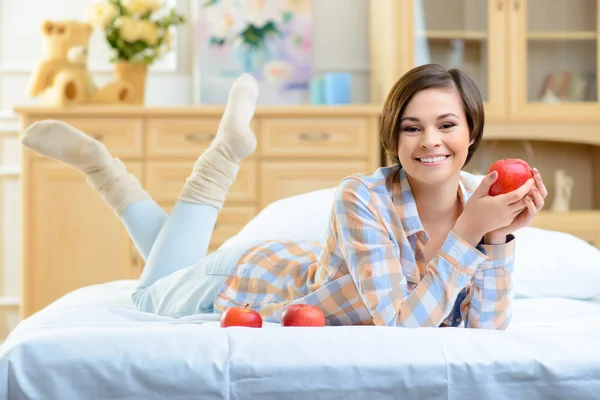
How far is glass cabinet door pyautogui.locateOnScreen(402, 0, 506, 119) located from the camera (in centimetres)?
356

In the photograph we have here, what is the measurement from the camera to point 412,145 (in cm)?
148

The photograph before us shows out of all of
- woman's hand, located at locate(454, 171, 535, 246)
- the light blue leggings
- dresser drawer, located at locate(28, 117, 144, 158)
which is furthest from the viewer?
dresser drawer, located at locate(28, 117, 144, 158)

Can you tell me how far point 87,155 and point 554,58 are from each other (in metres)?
2.13

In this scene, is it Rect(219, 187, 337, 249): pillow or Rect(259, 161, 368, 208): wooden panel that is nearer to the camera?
Rect(219, 187, 337, 249): pillow

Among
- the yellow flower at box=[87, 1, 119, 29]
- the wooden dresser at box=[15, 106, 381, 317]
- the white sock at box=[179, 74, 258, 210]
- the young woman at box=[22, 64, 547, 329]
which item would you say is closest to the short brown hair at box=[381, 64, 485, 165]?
the young woman at box=[22, 64, 547, 329]

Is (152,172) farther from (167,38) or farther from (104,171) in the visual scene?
(104,171)

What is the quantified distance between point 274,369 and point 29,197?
253cm

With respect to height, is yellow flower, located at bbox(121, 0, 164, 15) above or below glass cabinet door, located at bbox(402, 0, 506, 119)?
above

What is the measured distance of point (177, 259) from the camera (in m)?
2.13

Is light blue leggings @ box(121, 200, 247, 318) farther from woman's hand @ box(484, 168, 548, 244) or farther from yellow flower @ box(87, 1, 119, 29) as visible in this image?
yellow flower @ box(87, 1, 119, 29)

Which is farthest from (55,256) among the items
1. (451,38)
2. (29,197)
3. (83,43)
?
(451,38)

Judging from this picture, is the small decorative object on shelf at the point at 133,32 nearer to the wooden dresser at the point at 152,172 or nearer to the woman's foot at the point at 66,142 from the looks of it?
the wooden dresser at the point at 152,172

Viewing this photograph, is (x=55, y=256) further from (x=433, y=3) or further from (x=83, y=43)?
(x=433, y=3)

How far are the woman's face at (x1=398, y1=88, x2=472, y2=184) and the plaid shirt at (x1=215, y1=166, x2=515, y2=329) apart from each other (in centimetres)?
9
